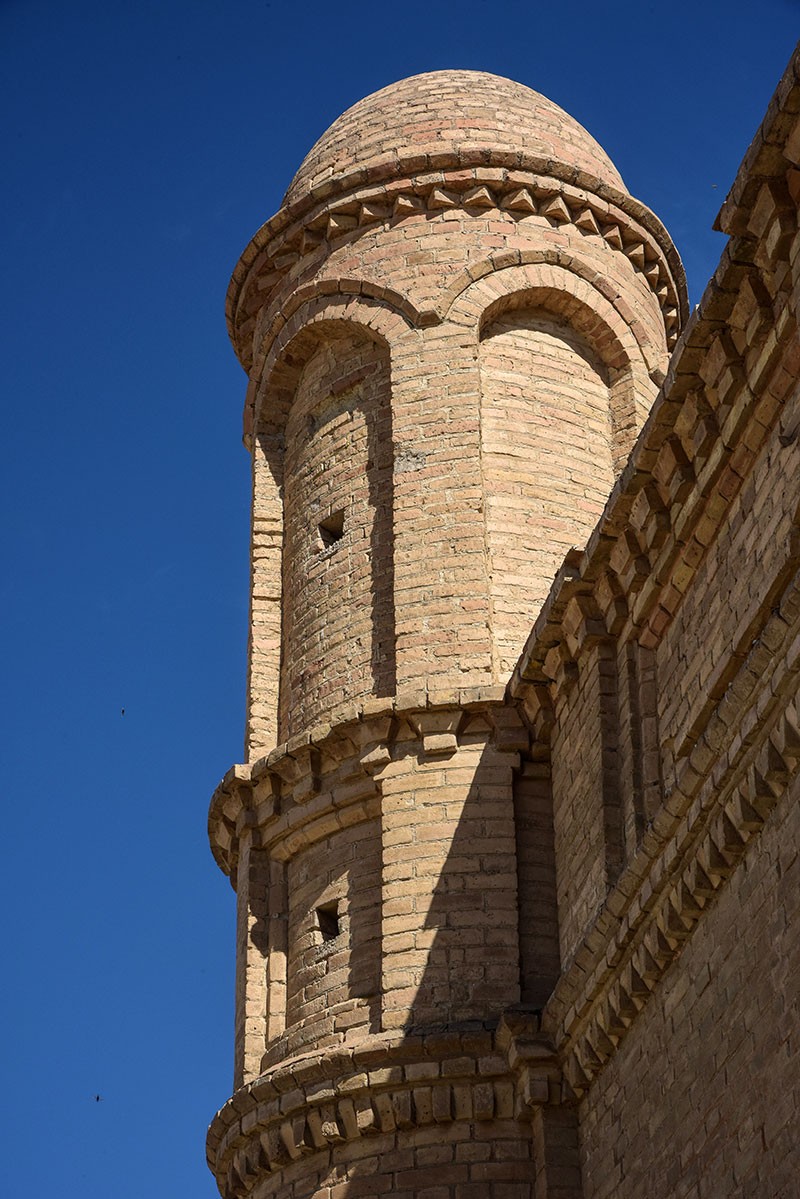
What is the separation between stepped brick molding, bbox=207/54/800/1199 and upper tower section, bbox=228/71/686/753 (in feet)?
0.11

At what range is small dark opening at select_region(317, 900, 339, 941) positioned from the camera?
47.3 feet

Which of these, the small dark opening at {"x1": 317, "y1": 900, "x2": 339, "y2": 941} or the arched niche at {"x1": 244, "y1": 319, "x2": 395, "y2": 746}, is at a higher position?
the arched niche at {"x1": 244, "y1": 319, "x2": 395, "y2": 746}

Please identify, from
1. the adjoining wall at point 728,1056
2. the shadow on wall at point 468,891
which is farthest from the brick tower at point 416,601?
the adjoining wall at point 728,1056

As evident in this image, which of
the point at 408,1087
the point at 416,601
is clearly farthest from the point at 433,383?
the point at 408,1087

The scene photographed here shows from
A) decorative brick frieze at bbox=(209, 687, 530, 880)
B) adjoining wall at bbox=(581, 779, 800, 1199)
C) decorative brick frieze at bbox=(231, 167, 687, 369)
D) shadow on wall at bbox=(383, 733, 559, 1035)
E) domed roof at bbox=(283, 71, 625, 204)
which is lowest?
adjoining wall at bbox=(581, 779, 800, 1199)

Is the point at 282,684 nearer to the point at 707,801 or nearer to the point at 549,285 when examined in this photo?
the point at 549,285

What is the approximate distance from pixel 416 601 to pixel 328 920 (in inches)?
96.0

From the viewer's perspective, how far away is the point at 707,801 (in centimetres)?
1024

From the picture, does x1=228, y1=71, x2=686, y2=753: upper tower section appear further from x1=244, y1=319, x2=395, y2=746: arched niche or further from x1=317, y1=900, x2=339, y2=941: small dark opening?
x1=317, y1=900, x2=339, y2=941: small dark opening

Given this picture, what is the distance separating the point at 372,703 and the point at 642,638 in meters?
2.69

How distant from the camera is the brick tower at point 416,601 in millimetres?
13195

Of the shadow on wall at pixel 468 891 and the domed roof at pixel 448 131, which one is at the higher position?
the domed roof at pixel 448 131

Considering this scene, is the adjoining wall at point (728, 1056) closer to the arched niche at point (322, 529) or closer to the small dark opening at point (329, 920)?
the small dark opening at point (329, 920)

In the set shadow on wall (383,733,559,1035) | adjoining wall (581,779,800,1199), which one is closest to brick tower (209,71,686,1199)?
shadow on wall (383,733,559,1035)
